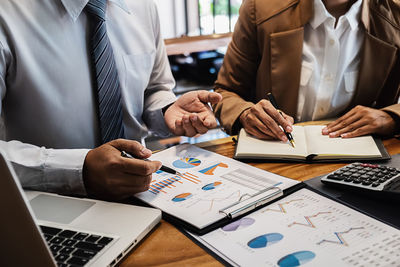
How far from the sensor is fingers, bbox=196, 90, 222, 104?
3.76 feet

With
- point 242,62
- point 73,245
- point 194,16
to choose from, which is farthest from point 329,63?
point 194,16

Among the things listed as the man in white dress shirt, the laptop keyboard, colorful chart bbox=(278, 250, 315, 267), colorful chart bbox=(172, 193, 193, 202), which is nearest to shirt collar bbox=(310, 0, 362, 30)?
the man in white dress shirt

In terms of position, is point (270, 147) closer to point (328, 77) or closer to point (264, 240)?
point (264, 240)

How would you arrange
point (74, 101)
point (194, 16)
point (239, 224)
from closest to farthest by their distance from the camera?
point (239, 224) → point (74, 101) → point (194, 16)

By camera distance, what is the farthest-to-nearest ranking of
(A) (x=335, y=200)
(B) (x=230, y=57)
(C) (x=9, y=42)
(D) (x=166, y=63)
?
(B) (x=230, y=57) → (D) (x=166, y=63) → (C) (x=9, y=42) → (A) (x=335, y=200)

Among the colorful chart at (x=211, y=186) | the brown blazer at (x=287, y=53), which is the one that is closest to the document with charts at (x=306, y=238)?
the colorful chart at (x=211, y=186)

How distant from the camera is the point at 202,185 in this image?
0.91 metres

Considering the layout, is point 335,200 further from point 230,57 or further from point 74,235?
point 230,57

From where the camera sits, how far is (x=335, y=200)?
84 cm

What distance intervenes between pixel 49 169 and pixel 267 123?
63 centimetres

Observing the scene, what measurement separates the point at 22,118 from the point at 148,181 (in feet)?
1.43

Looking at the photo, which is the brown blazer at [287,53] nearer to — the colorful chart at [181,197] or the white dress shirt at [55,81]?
the white dress shirt at [55,81]

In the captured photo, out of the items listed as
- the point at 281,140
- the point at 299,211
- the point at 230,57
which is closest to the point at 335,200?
the point at 299,211

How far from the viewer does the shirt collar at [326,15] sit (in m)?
1.47
